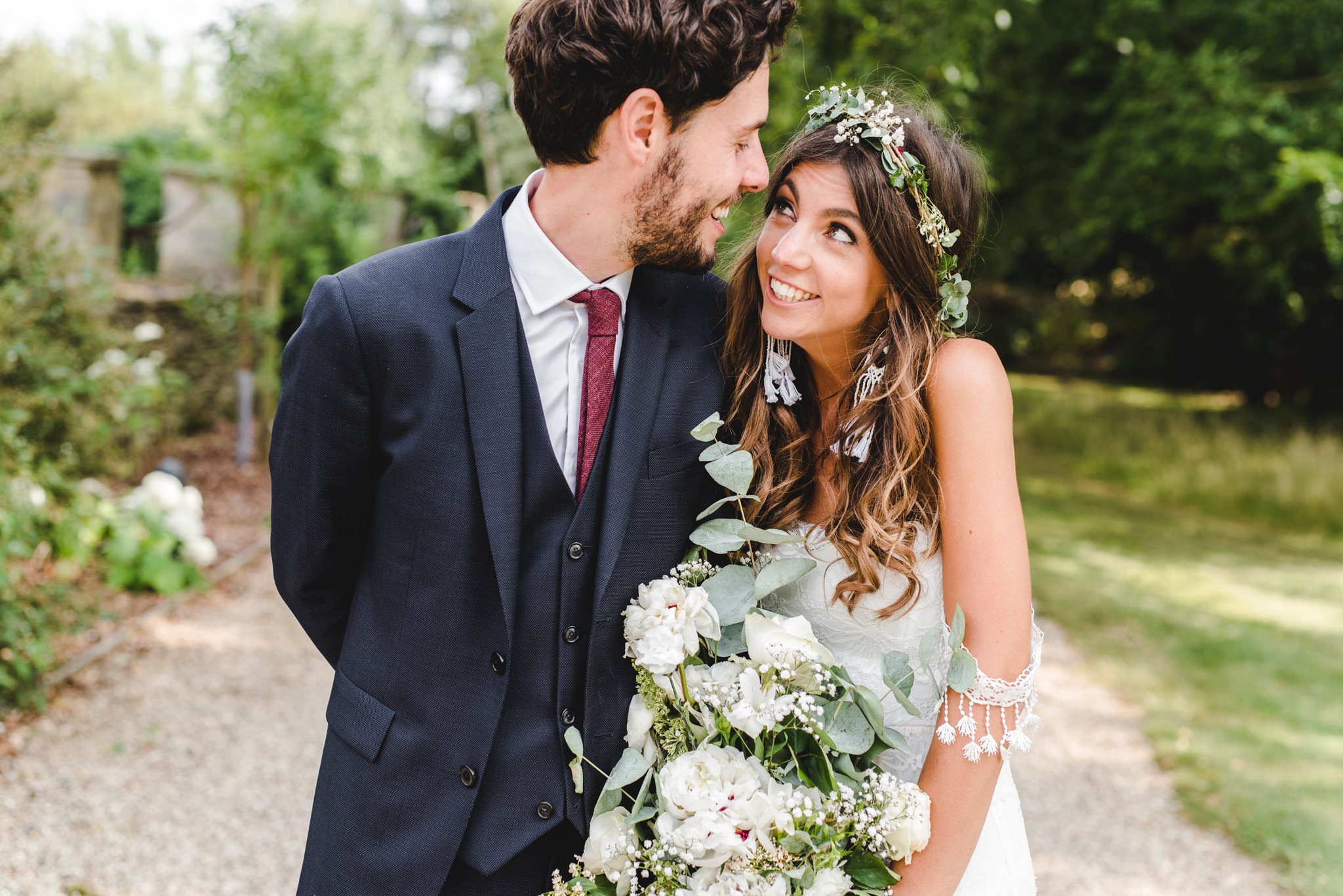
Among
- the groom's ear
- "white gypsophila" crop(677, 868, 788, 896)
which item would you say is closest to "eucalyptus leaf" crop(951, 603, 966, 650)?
"white gypsophila" crop(677, 868, 788, 896)

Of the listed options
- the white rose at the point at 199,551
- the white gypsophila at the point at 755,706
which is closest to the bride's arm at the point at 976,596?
the white gypsophila at the point at 755,706

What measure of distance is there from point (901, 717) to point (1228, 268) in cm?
1318

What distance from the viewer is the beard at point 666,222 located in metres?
1.88

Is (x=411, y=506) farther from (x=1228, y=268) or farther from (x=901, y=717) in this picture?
(x=1228, y=268)

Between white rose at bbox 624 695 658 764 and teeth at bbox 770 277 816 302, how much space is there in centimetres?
83

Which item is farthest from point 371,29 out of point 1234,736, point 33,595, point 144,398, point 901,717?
point 901,717

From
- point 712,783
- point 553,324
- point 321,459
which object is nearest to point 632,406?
point 553,324

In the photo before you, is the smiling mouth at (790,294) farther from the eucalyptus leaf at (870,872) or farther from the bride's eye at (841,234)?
the eucalyptus leaf at (870,872)

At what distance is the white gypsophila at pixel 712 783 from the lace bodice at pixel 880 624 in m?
0.46

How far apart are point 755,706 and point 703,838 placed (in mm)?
228

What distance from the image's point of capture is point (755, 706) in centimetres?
170

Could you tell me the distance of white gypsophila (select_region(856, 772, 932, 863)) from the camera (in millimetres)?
1663

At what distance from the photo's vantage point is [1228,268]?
13.1m

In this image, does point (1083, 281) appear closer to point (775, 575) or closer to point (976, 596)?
point (976, 596)
